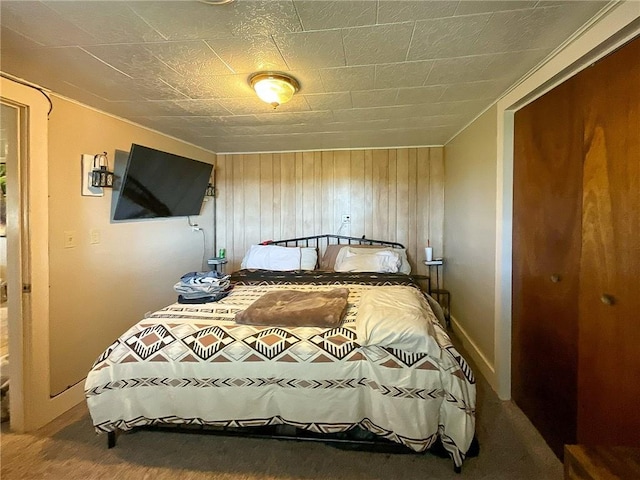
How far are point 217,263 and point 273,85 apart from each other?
8.76 feet

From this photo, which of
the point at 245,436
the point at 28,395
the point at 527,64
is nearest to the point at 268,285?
the point at 245,436

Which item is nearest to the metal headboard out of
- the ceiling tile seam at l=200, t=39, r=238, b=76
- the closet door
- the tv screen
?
the tv screen

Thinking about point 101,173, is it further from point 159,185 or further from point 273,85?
point 273,85

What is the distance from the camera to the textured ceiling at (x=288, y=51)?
4.34ft

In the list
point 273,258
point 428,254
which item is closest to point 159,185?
point 273,258

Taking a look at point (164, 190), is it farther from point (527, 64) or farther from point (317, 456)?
point (527, 64)

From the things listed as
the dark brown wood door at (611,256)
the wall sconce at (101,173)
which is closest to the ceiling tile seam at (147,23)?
the wall sconce at (101,173)

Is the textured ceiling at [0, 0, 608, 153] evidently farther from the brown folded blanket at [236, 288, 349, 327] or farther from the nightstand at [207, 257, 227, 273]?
the nightstand at [207, 257, 227, 273]

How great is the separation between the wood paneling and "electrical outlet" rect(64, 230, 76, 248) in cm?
209

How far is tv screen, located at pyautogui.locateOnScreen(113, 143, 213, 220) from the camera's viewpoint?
2.72 metres

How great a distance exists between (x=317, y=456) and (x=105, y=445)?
1.21 metres

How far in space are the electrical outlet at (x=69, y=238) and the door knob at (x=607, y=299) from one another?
10.1ft

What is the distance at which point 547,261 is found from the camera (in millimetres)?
1865

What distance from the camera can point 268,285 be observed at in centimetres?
304
